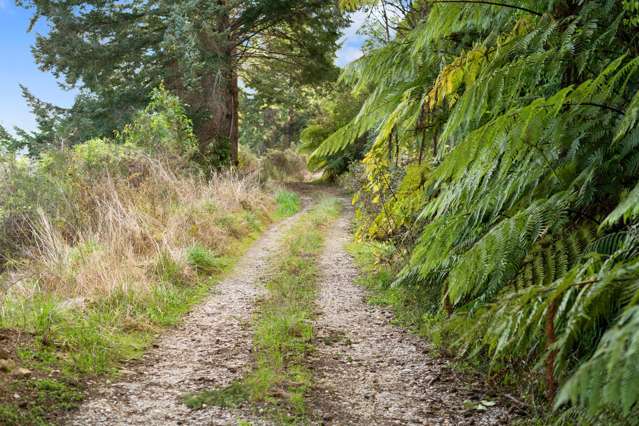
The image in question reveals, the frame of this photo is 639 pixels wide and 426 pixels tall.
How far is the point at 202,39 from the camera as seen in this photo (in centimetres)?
1405

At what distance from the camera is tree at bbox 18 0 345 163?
14.7 m

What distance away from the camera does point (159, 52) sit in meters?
15.7

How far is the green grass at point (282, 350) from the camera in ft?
11.2

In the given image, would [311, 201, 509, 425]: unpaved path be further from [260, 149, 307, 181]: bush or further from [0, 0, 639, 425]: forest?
[260, 149, 307, 181]: bush

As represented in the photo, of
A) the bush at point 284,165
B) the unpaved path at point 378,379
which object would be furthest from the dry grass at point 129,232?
the bush at point 284,165

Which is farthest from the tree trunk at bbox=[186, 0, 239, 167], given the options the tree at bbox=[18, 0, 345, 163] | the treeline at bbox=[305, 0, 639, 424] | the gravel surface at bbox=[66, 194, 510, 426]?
the treeline at bbox=[305, 0, 639, 424]

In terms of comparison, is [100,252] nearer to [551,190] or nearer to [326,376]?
[326,376]

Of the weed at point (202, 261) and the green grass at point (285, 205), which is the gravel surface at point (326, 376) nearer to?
the weed at point (202, 261)

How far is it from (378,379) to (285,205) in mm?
11591

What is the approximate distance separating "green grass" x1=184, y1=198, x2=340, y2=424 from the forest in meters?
0.03

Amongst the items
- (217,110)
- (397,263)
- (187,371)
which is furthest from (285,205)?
(187,371)

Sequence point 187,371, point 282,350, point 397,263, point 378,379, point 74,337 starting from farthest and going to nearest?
point 397,263 → point 282,350 → point 74,337 → point 187,371 → point 378,379

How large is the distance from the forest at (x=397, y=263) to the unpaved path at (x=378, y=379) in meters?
0.02

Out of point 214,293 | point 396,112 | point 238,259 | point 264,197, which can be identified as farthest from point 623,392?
point 264,197
